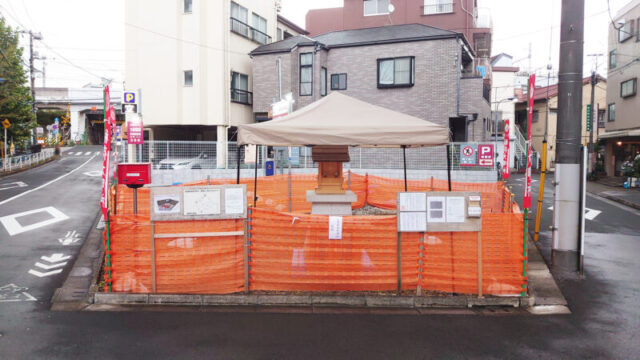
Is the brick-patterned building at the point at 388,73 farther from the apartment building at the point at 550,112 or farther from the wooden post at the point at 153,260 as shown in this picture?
the apartment building at the point at 550,112

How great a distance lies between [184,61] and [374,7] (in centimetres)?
1711

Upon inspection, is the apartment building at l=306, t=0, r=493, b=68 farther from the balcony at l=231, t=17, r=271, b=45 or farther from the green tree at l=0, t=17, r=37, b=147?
the green tree at l=0, t=17, r=37, b=147

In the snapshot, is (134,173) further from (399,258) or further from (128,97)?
(128,97)

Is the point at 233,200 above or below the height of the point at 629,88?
below

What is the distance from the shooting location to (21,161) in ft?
95.3

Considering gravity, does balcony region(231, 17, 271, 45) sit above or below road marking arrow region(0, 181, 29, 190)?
above

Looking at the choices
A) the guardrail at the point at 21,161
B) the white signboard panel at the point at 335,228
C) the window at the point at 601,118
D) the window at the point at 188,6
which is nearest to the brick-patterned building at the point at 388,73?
the window at the point at 188,6

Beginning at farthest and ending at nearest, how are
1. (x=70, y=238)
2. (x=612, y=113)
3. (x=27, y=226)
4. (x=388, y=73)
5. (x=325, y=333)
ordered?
(x=612, y=113), (x=388, y=73), (x=27, y=226), (x=70, y=238), (x=325, y=333)

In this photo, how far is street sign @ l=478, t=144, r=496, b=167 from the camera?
17.8 metres

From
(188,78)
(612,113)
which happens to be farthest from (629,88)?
(188,78)

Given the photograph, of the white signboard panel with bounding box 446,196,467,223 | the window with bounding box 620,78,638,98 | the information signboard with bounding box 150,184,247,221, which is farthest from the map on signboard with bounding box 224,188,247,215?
the window with bounding box 620,78,638,98

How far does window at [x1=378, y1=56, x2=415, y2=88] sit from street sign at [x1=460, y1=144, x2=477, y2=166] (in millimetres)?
5877

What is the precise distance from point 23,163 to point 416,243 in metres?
30.8

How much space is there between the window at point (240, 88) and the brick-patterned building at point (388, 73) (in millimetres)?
966
